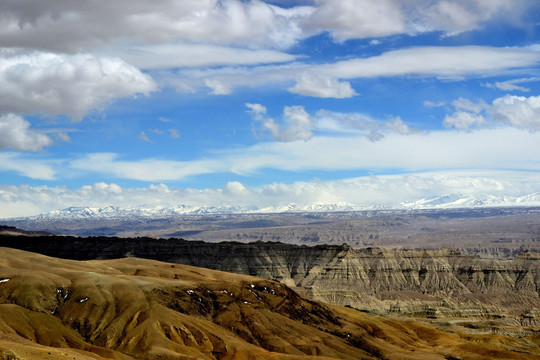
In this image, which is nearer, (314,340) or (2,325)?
(2,325)

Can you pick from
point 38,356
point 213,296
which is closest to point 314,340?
point 213,296

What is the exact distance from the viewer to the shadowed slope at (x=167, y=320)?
148375 mm

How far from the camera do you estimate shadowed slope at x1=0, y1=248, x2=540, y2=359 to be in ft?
487

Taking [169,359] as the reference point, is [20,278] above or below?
above

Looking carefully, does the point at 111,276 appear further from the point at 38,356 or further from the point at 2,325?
the point at 38,356

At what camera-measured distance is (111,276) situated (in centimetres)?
18125

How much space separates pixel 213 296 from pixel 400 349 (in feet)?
162

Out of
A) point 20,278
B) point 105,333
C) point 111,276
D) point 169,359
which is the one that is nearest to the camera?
point 169,359

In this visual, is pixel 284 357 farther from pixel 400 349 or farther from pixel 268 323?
pixel 400 349

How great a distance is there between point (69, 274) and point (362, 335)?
74.1 meters

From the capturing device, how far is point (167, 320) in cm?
15788

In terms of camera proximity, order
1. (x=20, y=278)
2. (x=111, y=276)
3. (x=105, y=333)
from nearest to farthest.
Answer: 1. (x=105, y=333)
2. (x=20, y=278)
3. (x=111, y=276)

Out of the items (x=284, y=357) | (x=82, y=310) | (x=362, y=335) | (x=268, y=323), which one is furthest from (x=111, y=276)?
(x=362, y=335)

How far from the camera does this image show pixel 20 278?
168125 mm
